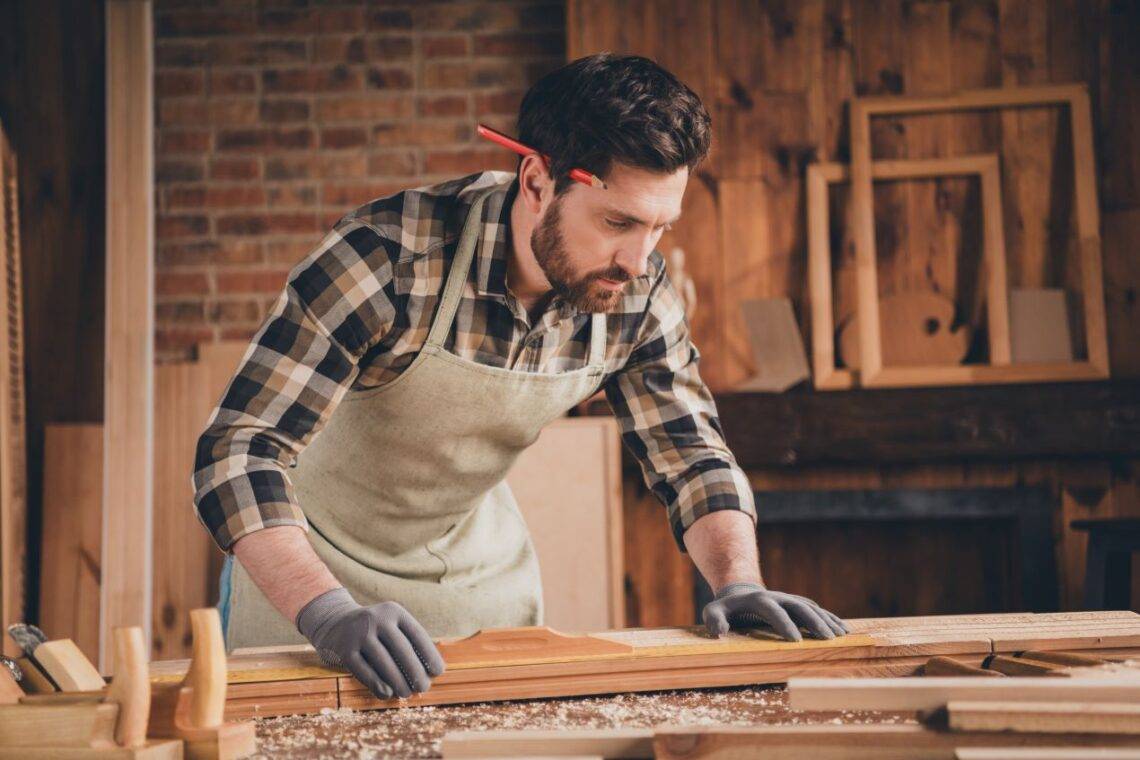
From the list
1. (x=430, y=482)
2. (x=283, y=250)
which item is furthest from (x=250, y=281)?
Answer: (x=430, y=482)

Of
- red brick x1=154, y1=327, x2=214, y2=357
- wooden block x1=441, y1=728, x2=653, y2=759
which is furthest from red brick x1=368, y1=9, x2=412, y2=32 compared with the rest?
wooden block x1=441, y1=728, x2=653, y2=759

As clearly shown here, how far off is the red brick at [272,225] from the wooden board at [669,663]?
2.59 meters

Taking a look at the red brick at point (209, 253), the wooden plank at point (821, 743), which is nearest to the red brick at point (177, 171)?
the red brick at point (209, 253)

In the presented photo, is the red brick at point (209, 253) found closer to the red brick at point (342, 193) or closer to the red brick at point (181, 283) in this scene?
the red brick at point (181, 283)

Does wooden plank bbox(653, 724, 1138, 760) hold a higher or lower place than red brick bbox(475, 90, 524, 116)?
lower

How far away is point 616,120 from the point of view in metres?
1.68

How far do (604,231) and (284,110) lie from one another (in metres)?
2.56

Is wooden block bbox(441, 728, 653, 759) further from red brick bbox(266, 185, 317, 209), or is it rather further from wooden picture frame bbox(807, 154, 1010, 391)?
red brick bbox(266, 185, 317, 209)

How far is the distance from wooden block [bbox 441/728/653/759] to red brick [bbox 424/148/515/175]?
3073 mm

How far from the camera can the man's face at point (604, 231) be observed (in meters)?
1.70

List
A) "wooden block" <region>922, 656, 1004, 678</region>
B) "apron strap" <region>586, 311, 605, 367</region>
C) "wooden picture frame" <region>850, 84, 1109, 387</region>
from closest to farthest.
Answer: "wooden block" <region>922, 656, 1004, 678</region> < "apron strap" <region>586, 311, 605, 367</region> < "wooden picture frame" <region>850, 84, 1109, 387</region>

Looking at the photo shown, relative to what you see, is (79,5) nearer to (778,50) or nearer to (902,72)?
(778,50)

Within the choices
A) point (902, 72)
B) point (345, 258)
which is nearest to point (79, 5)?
point (345, 258)

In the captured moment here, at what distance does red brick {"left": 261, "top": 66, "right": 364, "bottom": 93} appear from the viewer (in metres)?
3.93
